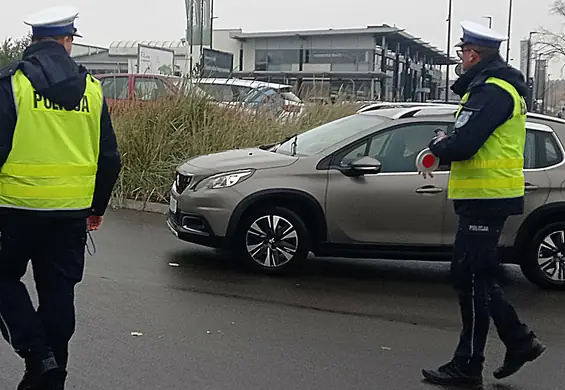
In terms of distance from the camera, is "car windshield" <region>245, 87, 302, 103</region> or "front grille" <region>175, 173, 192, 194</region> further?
"car windshield" <region>245, 87, 302, 103</region>

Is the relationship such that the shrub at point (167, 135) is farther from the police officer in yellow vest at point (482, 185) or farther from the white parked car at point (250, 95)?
the police officer in yellow vest at point (482, 185)

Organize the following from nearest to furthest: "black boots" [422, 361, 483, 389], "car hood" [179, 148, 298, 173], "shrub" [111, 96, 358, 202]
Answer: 1. "black boots" [422, 361, 483, 389]
2. "car hood" [179, 148, 298, 173]
3. "shrub" [111, 96, 358, 202]

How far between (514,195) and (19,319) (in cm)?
277

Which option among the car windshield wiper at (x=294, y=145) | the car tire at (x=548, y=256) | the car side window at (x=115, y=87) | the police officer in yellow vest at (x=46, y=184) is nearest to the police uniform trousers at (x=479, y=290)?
the police officer in yellow vest at (x=46, y=184)

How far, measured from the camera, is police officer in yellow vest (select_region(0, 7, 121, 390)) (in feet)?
12.2

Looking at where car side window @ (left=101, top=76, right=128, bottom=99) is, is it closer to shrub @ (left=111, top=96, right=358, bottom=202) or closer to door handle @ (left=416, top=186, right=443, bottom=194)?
shrub @ (left=111, top=96, right=358, bottom=202)

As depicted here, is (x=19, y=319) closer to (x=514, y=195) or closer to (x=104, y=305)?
(x=104, y=305)

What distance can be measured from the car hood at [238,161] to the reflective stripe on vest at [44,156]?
3.88m

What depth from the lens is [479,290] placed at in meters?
4.71

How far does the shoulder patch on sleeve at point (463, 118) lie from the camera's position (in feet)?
15.0

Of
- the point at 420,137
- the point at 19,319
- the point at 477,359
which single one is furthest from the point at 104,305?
the point at 420,137

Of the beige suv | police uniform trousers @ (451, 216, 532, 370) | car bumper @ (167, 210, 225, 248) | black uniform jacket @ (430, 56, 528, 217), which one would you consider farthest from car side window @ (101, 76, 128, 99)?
police uniform trousers @ (451, 216, 532, 370)

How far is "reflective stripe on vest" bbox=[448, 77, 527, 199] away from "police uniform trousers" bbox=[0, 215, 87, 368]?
2.13 metres

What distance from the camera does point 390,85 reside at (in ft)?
162
